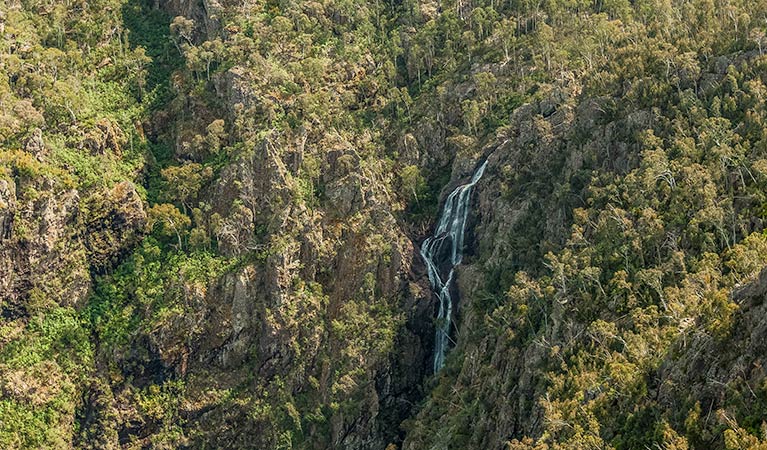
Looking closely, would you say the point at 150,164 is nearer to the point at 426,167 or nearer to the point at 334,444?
the point at 426,167

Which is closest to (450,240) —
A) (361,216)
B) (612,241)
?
(361,216)

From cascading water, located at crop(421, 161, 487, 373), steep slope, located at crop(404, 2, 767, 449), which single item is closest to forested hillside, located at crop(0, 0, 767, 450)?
steep slope, located at crop(404, 2, 767, 449)

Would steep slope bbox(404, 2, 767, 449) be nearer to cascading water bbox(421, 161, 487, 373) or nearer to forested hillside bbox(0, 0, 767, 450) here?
forested hillside bbox(0, 0, 767, 450)

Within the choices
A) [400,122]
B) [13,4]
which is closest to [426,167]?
[400,122]

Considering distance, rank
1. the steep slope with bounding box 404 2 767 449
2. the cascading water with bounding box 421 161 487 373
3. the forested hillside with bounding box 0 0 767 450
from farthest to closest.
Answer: the cascading water with bounding box 421 161 487 373, the forested hillside with bounding box 0 0 767 450, the steep slope with bounding box 404 2 767 449

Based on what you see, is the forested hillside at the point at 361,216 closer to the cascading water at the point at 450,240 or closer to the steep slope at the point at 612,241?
A: the steep slope at the point at 612,241

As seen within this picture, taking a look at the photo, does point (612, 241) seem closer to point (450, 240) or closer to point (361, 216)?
point (450, 240)
